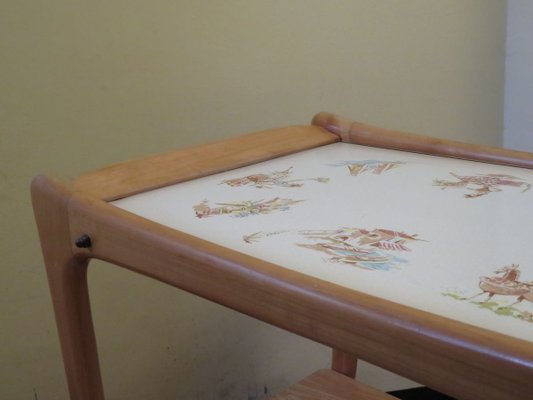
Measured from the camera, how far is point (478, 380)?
0.35m

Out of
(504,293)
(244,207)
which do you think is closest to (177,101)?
(244,207)

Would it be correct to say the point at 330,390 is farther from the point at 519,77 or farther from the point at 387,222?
the point at 519,77

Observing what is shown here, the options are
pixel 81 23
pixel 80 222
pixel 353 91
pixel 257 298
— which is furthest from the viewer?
pixel 353 91

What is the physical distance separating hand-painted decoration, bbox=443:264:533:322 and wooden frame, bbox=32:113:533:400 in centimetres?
5

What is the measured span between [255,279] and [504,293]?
15 cm

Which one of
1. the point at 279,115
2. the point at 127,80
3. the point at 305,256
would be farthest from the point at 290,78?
the point at 305,256

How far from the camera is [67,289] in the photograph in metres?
0.64

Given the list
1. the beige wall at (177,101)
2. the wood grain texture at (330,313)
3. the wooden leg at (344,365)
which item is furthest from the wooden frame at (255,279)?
the wooden leg at (344,365)

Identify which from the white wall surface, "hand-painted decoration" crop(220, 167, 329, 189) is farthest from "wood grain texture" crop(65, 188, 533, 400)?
the white wall surface

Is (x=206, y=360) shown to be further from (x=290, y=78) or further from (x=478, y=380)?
(x=478, y=380)

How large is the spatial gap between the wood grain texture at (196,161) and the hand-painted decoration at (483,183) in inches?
7.8

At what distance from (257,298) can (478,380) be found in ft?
0.50

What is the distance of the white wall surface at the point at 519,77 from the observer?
1260 millimetres

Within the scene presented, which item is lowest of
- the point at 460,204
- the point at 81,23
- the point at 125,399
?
the point at 125,399
